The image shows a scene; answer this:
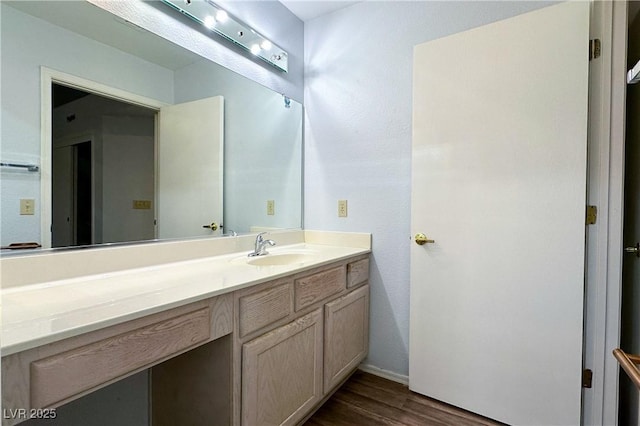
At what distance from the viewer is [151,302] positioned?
2.75ft

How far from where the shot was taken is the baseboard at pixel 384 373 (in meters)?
1.87

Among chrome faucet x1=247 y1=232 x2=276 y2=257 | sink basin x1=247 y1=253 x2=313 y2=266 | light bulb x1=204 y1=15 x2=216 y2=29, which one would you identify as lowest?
sink basin x1=247 y1=253 x2=313 y2=266

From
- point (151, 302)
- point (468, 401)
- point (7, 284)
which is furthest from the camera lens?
point (468, 401)

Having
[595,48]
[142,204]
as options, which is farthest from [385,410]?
[595,48]

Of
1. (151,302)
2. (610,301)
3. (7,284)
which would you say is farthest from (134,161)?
(610,301)

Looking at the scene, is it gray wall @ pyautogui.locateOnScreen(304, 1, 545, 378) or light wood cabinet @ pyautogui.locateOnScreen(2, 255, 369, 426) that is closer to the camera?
light wood cabinet @ pyautogui.locateOnScreen(2, 255, 369, 426)

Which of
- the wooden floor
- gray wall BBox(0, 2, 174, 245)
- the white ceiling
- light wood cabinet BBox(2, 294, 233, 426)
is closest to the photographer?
light wood cabinet BBox(2, 294, 233, 426)

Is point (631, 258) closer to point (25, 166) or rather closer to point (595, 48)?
point (595, 48)

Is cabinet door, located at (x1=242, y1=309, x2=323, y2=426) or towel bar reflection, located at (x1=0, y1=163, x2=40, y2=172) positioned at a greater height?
towel bar reflection, located at (x1=0, y1=163, x2=40, y2=172)

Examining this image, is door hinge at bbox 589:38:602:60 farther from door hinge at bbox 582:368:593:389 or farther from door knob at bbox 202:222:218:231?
door knob at bbox 202:222:218:231

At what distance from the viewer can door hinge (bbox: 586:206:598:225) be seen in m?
1.35

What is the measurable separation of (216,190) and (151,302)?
937 mm

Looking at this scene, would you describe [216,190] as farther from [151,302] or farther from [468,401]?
[468,401]

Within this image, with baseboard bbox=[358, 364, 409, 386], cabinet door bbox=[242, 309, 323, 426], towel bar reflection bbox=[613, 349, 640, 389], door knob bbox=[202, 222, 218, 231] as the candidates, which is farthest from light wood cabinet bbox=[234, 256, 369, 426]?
towel bar reflection bbox=[613, 349, 640, 389]
